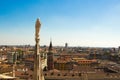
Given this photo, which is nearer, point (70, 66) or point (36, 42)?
point (36, 42)

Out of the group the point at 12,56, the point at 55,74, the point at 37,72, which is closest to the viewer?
the point at 37,72

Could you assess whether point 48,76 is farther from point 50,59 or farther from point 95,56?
point 95,56

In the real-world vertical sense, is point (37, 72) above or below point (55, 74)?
above

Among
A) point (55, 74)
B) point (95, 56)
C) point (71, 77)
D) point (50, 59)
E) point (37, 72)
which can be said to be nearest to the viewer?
point (37, 72)

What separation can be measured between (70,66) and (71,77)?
2357 cm

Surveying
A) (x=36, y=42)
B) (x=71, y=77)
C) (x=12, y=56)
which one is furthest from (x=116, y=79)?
(x=12, y=56)

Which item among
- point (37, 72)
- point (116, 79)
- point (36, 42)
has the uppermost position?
point (36, 42)

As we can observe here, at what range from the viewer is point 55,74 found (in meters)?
37.4

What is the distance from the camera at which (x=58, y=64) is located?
2243 inches

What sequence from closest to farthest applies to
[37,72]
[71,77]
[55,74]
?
[37,72], [71,77], [55,74]

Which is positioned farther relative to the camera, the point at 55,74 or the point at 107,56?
the point at 107,56

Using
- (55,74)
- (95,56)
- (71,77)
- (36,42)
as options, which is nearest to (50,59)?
(55,74)

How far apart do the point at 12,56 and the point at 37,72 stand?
206ft

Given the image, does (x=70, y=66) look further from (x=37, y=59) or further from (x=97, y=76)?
(x=37, y=59)
